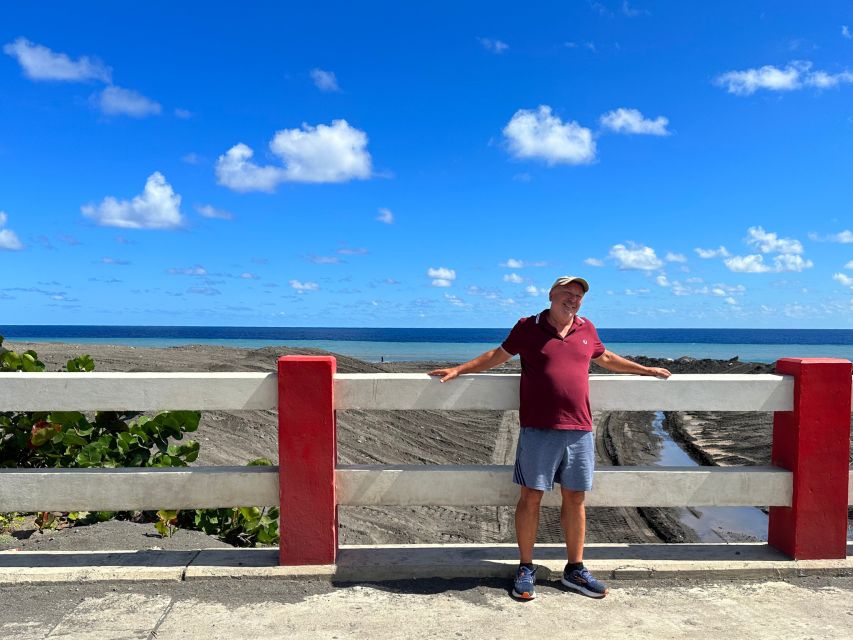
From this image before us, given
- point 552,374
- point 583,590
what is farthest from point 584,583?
point 552,374

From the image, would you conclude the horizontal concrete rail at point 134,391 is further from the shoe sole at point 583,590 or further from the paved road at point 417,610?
the shoe sole at point 583,590

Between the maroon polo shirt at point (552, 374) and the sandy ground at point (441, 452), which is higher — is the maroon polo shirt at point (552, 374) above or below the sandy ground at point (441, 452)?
above

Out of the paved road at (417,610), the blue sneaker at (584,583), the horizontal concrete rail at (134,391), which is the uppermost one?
the horizontal concrete rail at (134,391)

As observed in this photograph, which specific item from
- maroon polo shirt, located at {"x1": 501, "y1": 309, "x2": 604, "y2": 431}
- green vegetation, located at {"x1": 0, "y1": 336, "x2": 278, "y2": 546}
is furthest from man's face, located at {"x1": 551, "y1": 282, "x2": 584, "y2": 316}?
green vegetation, located at {"x1": 0, "y1": 336, "x2": 278, "y2": 546}

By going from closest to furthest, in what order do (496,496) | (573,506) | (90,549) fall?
(573,506), (496,496), (90,549)

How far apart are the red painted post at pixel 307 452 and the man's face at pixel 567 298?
1.30m

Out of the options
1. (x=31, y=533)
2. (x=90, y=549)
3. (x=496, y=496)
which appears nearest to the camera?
(x=496, y=496)

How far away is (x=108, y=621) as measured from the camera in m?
3.43

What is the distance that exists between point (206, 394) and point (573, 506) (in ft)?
7.18

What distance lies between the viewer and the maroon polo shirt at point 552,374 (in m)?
3.66

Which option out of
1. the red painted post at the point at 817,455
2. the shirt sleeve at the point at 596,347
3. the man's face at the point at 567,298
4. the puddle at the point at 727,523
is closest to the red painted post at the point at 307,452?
the man's face at the point at 567,298

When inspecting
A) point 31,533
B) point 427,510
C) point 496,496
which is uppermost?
point 496,496

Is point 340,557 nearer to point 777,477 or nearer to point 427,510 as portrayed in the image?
point 777,477

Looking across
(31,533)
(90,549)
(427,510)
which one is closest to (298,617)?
(90,549)
